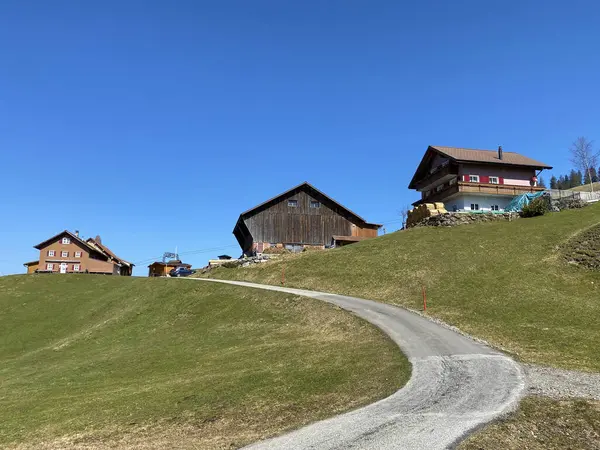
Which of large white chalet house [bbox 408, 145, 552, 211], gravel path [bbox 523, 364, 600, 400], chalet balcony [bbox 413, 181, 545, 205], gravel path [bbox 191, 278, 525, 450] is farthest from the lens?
large white chalet house [bbox 408, 145, 552, 211]

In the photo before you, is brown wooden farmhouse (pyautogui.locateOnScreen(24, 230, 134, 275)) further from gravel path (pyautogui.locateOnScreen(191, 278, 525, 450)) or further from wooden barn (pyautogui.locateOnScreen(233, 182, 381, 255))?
gravel path (pyautogui.locateOnScreen(191, 278, 525, 450))

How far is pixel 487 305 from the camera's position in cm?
2330

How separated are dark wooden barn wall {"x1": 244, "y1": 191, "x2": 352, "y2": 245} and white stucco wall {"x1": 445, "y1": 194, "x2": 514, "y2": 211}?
665 inches

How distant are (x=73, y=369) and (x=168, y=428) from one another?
1300 centimetres

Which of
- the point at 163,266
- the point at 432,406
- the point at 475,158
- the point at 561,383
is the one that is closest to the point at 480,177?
the point at 475,158

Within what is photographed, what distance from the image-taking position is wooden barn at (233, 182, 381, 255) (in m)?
61.4

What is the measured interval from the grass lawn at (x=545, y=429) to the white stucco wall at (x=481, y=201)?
48450 mm

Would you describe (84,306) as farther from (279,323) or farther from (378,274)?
(378,274)

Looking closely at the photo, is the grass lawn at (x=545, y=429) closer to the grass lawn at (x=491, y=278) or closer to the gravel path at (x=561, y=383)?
the gravel path at (x=561, y=383)

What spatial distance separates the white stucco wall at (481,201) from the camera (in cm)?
5516

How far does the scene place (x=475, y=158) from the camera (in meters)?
58.3

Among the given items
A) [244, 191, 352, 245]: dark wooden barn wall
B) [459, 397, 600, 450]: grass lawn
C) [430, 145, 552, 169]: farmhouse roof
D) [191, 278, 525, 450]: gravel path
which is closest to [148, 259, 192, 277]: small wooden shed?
[244, 191, 352, 245]: dark wooden barn wall

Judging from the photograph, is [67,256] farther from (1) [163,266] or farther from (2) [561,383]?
(2) [561,383]

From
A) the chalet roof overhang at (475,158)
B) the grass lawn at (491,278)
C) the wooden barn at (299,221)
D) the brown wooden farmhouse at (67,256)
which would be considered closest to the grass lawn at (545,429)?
the grass lawn at (491,278)
